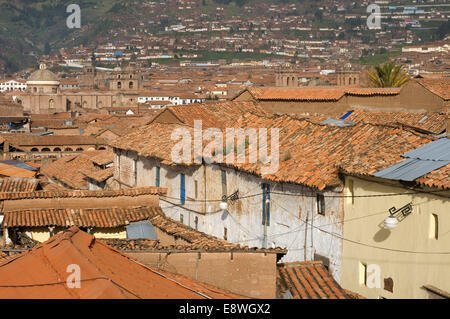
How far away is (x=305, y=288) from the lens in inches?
358

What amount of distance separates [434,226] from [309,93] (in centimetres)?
1351

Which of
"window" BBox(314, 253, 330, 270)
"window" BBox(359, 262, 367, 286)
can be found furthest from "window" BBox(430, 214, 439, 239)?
"window" BBox(314, 253, 330, 270)

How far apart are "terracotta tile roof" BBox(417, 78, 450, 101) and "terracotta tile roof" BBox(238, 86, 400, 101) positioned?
97 centimetres

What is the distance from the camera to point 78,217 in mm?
14367

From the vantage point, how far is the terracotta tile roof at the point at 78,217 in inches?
546

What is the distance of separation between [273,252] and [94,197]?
6638 millimetres

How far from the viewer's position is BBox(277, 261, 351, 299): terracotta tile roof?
891cm

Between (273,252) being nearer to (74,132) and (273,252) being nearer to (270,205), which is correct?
(270,205)

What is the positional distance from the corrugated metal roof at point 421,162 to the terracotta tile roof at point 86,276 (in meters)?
3.53

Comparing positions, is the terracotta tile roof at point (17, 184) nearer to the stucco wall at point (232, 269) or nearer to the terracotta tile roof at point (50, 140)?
the stucco wall at point (232, 269)

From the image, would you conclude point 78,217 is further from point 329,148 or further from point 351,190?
point 351,190

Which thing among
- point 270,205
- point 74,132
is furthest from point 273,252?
point 74,132

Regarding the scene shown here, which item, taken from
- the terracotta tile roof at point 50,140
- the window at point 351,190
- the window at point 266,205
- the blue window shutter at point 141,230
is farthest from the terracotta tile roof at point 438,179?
the terracotta tile roof at point 50,140

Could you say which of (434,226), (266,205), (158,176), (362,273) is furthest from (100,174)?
(434,226)
